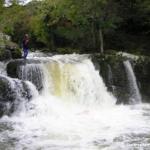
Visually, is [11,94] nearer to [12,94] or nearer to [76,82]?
[12,94]

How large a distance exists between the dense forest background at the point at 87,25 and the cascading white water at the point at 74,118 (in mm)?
3029

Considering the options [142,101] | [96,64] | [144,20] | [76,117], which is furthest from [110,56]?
[144,20]

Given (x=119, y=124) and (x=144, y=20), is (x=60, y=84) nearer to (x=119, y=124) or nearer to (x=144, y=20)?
(x=119, y=124)

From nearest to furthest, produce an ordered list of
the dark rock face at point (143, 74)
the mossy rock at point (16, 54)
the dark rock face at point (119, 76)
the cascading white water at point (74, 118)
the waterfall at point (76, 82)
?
1. the cascading white water at point (74, 118)
2. the waterfall at point (76, 82)
3. the dark rock face at point (119, 76)
4. the dark rock face at point (143, 74)
5. the mossy rock at point (16, 54)

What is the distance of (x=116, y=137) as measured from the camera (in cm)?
1368

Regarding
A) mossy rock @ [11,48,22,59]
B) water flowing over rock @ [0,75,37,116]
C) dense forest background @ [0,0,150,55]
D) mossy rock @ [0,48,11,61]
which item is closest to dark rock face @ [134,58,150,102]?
dense forest background @ [0,0,150,55]

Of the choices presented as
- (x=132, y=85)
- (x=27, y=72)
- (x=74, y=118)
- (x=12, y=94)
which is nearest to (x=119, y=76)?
(x=132, y=85)

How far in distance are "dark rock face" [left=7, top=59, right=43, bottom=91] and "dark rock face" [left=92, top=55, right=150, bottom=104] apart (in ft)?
9.48

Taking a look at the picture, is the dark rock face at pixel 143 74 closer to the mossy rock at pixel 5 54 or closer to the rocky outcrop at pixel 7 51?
the rocky outcrop at pixel 7 51

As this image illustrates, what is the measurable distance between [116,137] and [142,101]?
269 inches

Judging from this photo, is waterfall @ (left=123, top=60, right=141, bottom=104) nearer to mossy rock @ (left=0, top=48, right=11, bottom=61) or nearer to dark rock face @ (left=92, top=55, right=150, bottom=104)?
dark rock face @ (left=92, top=55, right=150, bottom=104)

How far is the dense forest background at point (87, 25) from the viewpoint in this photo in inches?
923

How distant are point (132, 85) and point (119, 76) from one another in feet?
2.33

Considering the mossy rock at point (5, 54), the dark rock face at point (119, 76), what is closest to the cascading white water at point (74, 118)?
the dark rock face at point (119, 76)
